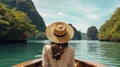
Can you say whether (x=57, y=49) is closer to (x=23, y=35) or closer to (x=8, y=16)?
(x=8, y=16)

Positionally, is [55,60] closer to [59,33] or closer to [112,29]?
[59,33]

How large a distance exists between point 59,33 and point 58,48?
25 cm

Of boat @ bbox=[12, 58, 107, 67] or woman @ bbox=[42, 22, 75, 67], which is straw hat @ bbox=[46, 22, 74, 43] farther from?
boat @ bbox=[12, 58, 107, 67]

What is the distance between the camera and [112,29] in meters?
110

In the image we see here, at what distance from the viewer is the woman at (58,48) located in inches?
183

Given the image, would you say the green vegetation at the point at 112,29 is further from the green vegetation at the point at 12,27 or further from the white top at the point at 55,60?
the white top at the point at 55,60

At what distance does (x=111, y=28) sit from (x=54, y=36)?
110 m

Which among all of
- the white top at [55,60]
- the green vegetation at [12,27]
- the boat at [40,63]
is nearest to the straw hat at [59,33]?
the white top at [55,60]

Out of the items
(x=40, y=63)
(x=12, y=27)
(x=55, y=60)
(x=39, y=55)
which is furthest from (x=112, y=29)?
(x=55, y=60)

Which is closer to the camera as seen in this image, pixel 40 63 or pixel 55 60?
pixel 55 60

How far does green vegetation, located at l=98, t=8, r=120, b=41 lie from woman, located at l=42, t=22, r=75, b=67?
98.8m

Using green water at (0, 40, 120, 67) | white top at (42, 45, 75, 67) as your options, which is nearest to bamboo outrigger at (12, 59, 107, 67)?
white top at (42, 45, 75, 67)

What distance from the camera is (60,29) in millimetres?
4688

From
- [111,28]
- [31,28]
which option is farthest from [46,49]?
[111,28]
